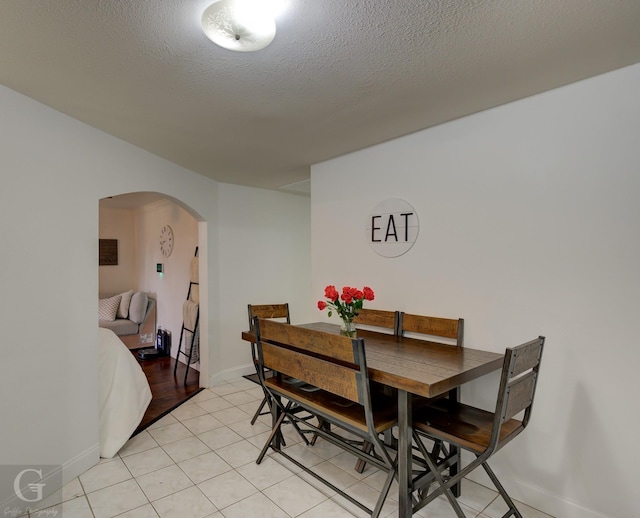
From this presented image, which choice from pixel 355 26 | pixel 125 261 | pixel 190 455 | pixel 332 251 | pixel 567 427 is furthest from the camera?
pixel 125 261

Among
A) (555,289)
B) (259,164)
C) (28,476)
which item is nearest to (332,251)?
(259,164)

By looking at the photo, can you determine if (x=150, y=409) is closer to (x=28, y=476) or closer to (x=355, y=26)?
(x=28, y=476)

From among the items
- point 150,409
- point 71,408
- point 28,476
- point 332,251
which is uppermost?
point 332,251

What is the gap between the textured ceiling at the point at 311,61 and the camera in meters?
1.33

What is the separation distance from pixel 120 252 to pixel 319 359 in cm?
573

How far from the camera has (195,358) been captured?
4438 mm

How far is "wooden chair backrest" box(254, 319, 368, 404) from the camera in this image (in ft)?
5.63

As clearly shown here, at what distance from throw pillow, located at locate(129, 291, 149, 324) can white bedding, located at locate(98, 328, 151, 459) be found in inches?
119

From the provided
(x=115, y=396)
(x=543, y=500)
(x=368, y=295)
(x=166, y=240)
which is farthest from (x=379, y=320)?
(x=166, y=240)

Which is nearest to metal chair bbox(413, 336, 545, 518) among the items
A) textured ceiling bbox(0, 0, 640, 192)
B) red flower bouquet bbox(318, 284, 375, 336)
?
red flower bouquet bbox(318, 284, 375, 336)

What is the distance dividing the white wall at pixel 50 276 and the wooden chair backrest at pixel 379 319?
1902 mm

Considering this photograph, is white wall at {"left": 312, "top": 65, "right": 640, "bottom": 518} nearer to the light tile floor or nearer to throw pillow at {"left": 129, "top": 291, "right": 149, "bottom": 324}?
the light tile floor

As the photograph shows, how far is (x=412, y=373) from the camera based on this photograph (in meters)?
1.69

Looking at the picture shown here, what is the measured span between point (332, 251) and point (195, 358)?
2.38m
